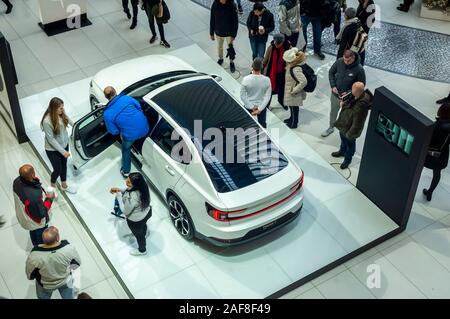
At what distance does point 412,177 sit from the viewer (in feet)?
26.8

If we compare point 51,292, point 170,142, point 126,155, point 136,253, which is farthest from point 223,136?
point 51,292

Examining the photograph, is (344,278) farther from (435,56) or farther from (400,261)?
(435,56)

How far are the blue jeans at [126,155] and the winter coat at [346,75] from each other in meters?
3.04

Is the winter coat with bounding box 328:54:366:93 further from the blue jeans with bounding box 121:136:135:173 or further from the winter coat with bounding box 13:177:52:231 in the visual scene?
the winter coat with bounding box 13:177:52:231

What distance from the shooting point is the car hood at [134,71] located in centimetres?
963

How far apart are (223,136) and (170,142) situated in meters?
0.67

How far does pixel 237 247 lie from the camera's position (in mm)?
8445

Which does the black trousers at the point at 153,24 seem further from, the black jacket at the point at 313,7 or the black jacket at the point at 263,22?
the black jacket at the point at 313,7

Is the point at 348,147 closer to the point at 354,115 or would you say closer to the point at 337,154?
the point at 337,154

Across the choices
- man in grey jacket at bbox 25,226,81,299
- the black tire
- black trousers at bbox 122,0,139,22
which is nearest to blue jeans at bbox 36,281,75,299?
man in grey jacket at bbox 25,226,81,299

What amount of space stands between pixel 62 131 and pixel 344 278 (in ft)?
13.0
